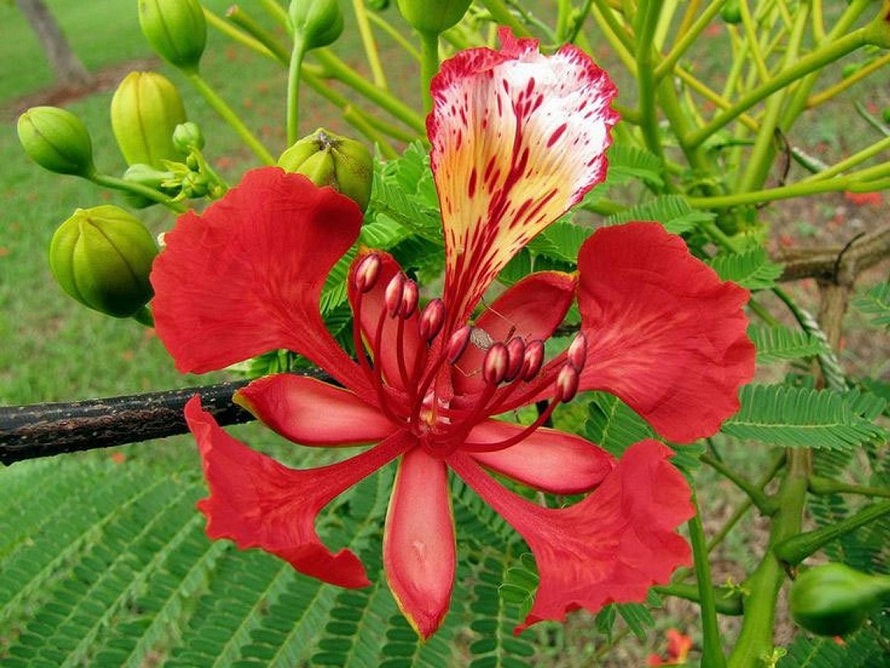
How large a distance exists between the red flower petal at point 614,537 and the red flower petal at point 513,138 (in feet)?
0.81

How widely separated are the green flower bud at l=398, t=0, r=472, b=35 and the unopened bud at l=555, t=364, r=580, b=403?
42 cm

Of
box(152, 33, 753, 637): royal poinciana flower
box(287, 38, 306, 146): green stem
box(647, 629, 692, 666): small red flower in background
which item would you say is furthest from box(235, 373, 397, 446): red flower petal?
box(647, 629, 692, 666): small red flower in background

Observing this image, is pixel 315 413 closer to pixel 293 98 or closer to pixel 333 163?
pixel 333 163

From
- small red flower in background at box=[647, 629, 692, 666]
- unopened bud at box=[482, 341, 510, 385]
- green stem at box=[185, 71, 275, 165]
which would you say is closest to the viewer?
unopened bud at box=[482, 341, 510, 385]

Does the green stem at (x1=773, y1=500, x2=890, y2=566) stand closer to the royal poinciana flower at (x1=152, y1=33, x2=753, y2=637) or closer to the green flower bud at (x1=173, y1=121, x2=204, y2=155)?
the royal poinciana flower at (x1=152, y1=33, x2=753, y2=637)

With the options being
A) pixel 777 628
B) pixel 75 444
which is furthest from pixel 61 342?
pixel 75 444

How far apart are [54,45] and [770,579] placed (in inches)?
465

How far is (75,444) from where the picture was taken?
0.85 metres

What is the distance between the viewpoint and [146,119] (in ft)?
3.93

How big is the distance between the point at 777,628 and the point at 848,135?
3901 millimetres

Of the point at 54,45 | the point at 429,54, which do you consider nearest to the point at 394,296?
the point at 429,54

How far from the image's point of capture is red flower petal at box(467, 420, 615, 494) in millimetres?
892

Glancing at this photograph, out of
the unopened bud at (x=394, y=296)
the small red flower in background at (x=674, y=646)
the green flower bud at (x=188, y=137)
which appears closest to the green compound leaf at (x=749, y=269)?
the unopened bud at (x=394, y=296)

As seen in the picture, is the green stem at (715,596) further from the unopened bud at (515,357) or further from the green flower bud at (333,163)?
the green flower bud at (333,163)
